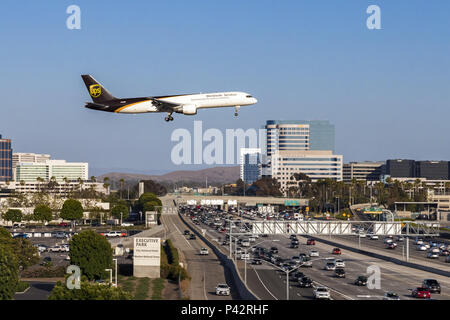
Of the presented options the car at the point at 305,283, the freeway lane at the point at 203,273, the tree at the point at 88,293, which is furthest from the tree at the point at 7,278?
the car at the point at 305,283

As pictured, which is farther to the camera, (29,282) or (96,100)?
(29,282)

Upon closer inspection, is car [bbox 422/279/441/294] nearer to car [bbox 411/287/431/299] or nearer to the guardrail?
car [bbox 411/287/431/299]

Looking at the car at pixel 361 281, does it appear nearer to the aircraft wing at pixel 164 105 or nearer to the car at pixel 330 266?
the car at pixel 330 266

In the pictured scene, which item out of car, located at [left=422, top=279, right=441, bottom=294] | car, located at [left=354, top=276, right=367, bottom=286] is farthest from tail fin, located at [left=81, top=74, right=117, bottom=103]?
car, located at [left=422, top=279, right=441, bottom=294]

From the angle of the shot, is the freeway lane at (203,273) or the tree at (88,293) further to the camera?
the freeway lane at (203,273)
